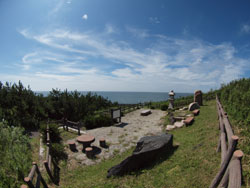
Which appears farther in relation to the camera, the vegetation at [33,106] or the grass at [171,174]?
the vegetation at [33,106]

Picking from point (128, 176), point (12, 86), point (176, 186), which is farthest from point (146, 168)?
point (12, 86)

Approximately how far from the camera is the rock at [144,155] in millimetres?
4922

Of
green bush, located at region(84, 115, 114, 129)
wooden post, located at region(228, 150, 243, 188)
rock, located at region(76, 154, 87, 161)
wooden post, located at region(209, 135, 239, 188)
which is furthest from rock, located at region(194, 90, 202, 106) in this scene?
wooden post, located at region(228, 150, 243, 188)

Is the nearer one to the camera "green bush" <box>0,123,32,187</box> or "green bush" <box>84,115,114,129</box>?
"green bush" <box>0,123,32,187</box>

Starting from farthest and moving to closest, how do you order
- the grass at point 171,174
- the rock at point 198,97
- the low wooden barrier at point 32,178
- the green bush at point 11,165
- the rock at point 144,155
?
the rock at point 198,97 → the rock at point 144,155 → the green bush at point 11,165 → the grass at point 171,174 → the low wooden barrier at point 32,178

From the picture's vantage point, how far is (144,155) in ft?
16.6

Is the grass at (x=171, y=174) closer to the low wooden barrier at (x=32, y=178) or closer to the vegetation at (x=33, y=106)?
the low wooden barrier at (x=32, y=178)

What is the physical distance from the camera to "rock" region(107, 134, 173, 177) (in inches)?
194

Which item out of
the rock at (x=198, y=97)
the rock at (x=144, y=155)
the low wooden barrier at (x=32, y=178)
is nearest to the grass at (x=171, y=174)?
the rock at (x=144, y=155)

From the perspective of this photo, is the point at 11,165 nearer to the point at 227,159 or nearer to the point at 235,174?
the point at 235,174

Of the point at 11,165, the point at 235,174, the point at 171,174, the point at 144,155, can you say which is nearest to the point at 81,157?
the point at 11,165

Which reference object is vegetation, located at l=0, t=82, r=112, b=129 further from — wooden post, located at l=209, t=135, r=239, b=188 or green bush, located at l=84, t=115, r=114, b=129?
wooden post, located at l=209, t=135, r=239, b=188

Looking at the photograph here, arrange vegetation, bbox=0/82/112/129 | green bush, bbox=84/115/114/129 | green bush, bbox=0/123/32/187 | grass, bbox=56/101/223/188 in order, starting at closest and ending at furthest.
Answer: grass, bbox=56/101/223/188 → green bush, bbox=0/123/32/187 → vegetation, bbox=0/82/112/129 → green bush, bbox=84/115/114/129

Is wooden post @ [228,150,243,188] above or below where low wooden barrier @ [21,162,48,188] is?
above
